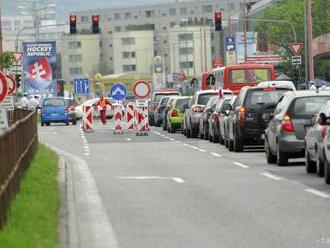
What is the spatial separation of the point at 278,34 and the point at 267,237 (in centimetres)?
9275

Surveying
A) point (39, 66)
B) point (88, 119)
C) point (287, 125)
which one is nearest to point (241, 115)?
point (287, 125)

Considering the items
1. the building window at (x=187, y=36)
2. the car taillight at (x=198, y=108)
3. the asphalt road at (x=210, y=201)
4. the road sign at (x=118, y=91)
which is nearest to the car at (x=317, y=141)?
the asphalt road at (x=210, y=201)

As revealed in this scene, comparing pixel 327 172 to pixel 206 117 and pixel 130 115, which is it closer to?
pixel 206 117

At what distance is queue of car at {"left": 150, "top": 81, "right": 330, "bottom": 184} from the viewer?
75.8 feet

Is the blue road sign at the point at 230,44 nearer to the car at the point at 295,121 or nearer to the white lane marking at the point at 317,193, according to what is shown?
the car at the point at 295,121

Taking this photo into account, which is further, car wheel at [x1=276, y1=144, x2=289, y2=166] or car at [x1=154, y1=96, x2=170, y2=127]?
car at [x1=154, y1=96, x2=170, y2=127]

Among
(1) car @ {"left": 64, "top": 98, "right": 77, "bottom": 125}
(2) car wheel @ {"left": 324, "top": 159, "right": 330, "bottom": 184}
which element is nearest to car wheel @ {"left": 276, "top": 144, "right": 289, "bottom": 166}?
(2) car wheel @ {"left": 324, "top": 159, "right": 330, "bottom": 184}

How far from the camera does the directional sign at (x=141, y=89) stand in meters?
50.1

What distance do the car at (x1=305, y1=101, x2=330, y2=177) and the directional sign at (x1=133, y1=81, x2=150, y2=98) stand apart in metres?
26.1

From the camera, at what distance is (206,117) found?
43188 mm

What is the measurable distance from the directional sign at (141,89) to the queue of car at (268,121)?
5.31 ft

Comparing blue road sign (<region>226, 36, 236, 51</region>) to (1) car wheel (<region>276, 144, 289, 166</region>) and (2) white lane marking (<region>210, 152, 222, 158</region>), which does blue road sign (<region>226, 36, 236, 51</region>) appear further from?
(1) car wheel (<region>276, 144, 289, 166</region>)

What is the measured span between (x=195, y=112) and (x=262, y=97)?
41.2 feet

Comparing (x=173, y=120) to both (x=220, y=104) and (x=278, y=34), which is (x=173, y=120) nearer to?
(x=220, y=104)
